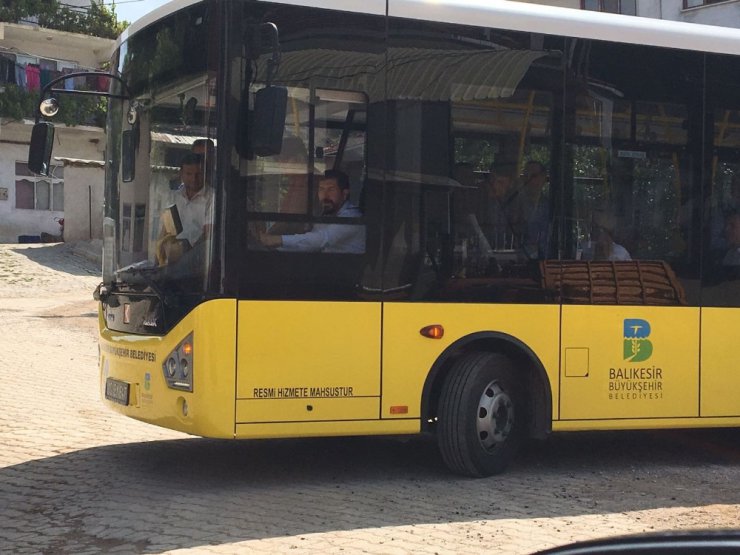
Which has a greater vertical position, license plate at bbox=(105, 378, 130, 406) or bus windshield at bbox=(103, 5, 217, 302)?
bus windshield at bbox=(103, 5, 217, 302)

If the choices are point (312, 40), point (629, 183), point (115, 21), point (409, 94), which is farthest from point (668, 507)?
point (115, 21)

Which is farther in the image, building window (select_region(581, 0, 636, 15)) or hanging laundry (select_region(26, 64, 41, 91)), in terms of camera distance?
hanging laundry (select_region(26, 64, 41, 91))

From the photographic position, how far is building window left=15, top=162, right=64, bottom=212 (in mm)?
41906

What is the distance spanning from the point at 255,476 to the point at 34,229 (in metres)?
36.0

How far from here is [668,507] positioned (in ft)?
23.7

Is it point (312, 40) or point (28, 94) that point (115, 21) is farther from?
point (312, 40)

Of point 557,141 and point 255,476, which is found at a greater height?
point 557,141

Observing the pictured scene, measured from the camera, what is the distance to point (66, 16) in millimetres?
43844

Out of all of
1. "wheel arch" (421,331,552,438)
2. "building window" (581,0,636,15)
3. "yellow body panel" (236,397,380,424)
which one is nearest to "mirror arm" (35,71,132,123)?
"yellow body panel" (236,397,380,424)

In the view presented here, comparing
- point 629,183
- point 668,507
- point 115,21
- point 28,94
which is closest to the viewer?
point 668,507

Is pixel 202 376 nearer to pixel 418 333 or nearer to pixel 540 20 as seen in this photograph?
pixel 418 333

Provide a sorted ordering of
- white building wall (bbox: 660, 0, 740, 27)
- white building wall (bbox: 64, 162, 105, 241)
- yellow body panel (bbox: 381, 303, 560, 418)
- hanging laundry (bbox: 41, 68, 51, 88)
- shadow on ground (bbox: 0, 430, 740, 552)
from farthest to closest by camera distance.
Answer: hanging laundry (bbox: 41, 68, 51, 88), white building wall (bbox: 64, 162, 105, 241), white building wall (bbox: 660, 0, 740, 27), yellow body panel (bbox: 381, 303, 560, 418), shadow on ground (bbox: 0, 430, 740, 552)

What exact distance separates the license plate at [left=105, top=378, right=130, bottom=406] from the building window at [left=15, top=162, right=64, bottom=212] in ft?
115

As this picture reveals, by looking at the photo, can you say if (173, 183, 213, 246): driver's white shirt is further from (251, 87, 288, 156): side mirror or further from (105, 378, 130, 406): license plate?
(105, 378, 130, 406): license plate
